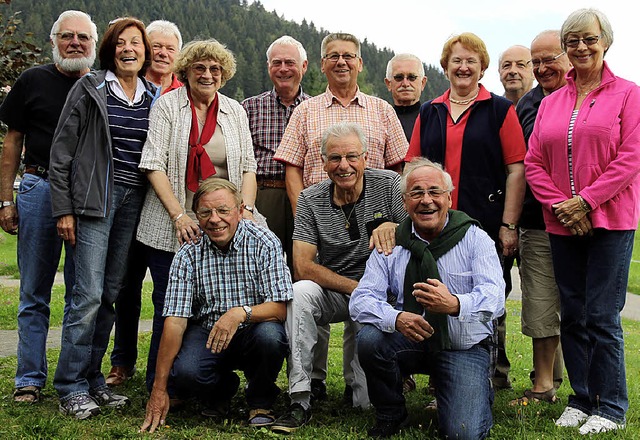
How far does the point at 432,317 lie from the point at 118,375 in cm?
292

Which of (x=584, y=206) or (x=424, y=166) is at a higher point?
(x=424, y=166)

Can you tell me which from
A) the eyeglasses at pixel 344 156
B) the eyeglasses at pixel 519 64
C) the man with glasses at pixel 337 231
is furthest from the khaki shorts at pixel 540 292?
the eyeglasses at pixel 519 64

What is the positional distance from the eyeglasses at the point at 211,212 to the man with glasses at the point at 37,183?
3.50 feet

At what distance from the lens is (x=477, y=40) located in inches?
195

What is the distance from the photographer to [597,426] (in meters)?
4.14

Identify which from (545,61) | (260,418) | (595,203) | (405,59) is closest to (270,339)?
(260,418)

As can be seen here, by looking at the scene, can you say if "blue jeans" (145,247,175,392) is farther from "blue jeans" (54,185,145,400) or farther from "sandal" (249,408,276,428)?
"sandal" (249,408,276,428)

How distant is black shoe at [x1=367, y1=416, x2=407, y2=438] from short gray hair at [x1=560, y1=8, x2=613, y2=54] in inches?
109

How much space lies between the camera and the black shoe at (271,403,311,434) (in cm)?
429

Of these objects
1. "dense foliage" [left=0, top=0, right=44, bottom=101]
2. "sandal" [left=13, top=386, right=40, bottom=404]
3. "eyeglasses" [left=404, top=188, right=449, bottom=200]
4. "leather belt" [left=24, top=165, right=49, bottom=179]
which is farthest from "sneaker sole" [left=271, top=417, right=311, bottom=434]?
"dense foliage" [left=0, top=0, right=44, bottom=101]

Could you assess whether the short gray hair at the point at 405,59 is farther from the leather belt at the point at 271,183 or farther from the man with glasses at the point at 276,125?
the leather belt at the point at 271,183

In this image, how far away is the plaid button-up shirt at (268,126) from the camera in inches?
230

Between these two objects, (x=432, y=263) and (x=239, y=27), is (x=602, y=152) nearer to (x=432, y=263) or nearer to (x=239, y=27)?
(x=432, y=263)

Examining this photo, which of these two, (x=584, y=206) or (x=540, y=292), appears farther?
(x=540, y=292)
